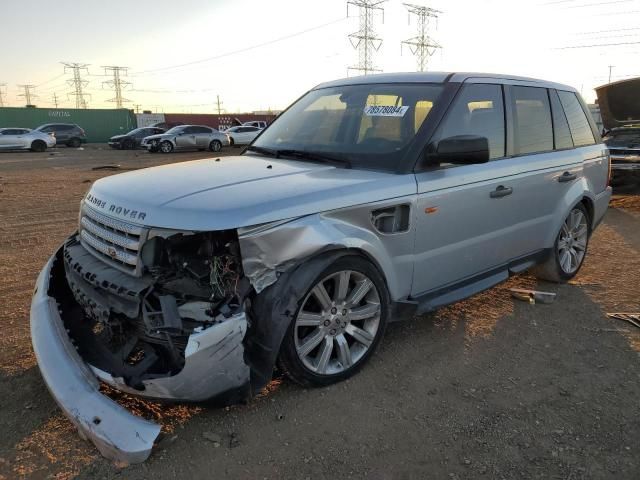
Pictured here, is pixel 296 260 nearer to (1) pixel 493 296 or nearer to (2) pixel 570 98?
(1) pixel 493 296

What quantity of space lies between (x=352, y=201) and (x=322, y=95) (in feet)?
5.86

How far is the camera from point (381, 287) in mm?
3250

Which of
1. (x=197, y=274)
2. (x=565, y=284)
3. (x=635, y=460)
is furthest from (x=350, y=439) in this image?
(x=565, y=284)

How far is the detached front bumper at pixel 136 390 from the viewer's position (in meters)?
2.43

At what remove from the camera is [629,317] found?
4.30 meters

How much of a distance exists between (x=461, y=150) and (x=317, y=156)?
101 centimetres

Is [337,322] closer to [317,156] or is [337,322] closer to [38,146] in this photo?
[317,156]

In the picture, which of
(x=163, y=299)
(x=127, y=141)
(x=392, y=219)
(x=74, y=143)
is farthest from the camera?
(x=74, y=143)

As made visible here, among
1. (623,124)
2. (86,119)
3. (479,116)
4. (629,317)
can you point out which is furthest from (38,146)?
(629,317)

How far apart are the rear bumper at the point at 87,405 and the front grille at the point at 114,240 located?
51cm

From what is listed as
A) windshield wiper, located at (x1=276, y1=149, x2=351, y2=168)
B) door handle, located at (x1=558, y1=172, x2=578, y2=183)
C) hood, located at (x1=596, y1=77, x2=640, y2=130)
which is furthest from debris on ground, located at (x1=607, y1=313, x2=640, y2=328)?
hood, located at (x1=596, y1=77, x2=640, y2=130)

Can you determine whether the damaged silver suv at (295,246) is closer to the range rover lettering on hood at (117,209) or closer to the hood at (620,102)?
the range rover lettering on hood at (117,209)

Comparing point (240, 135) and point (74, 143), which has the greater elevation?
point (240, 135)

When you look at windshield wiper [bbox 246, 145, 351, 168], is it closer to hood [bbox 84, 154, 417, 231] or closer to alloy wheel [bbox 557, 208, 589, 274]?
hood [bbox 84, 154, 417, 231]
